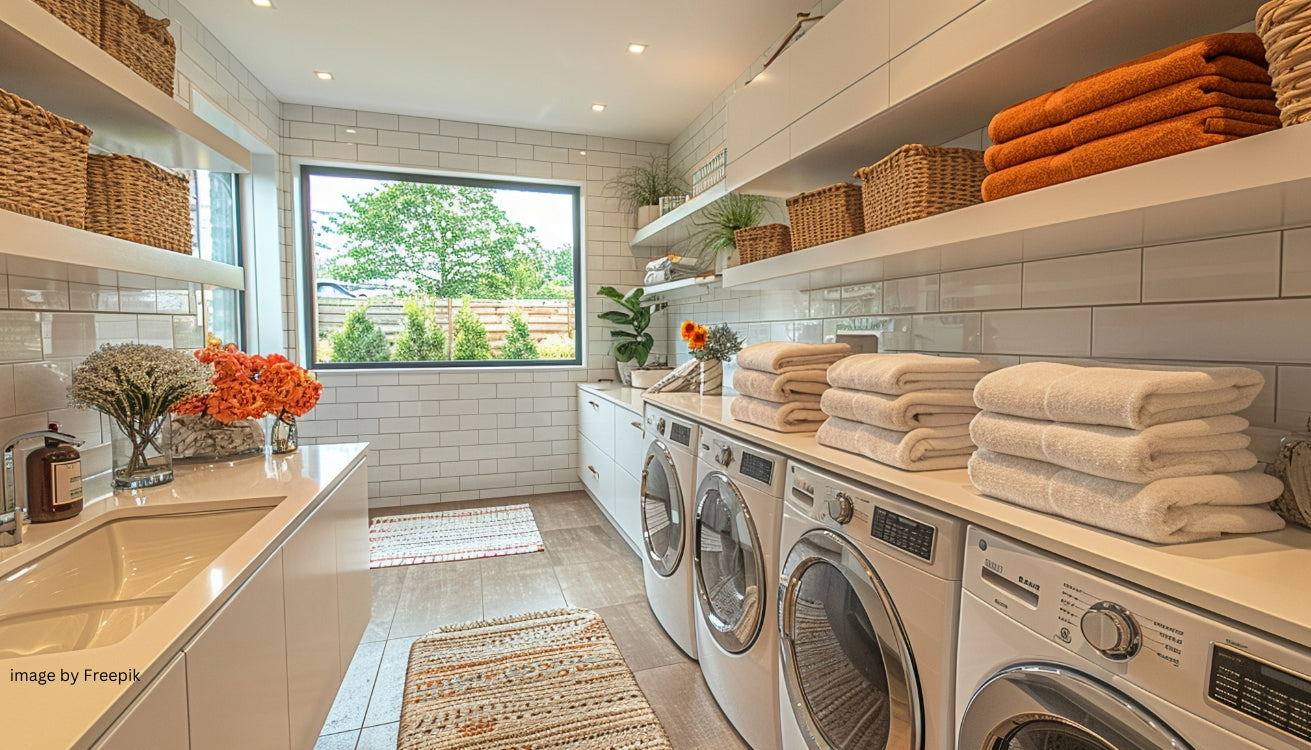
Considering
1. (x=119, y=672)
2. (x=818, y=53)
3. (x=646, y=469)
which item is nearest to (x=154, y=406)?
(x=119, y=672)

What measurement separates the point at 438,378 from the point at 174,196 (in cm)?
265

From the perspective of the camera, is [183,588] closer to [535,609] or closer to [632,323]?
[535,609]

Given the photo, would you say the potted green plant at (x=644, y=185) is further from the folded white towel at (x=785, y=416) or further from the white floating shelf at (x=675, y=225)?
the folded white towel at (x=785, y=416)

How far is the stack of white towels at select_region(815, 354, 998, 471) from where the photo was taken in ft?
4.08

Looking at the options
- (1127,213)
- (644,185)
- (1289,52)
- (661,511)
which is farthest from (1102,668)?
(644,185)

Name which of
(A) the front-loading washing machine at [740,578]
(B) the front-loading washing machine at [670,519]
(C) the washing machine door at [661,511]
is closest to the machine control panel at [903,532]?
(A) the front-loading washing machine at [740,578]

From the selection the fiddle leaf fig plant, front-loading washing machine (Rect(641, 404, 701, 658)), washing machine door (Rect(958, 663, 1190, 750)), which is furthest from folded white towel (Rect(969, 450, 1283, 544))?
the fiddle leaf fig plant

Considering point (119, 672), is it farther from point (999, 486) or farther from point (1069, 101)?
point (1069, 101)

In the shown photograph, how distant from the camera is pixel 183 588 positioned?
0.98 meters

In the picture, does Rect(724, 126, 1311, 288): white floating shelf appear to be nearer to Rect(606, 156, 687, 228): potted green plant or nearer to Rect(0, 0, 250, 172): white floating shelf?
Rect(0, 0, 250, 172): white floating shelf

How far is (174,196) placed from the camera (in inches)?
55.7

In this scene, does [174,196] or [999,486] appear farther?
[174,196]

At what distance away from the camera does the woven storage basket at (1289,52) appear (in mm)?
690

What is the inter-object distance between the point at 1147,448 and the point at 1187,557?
0.14 meters
